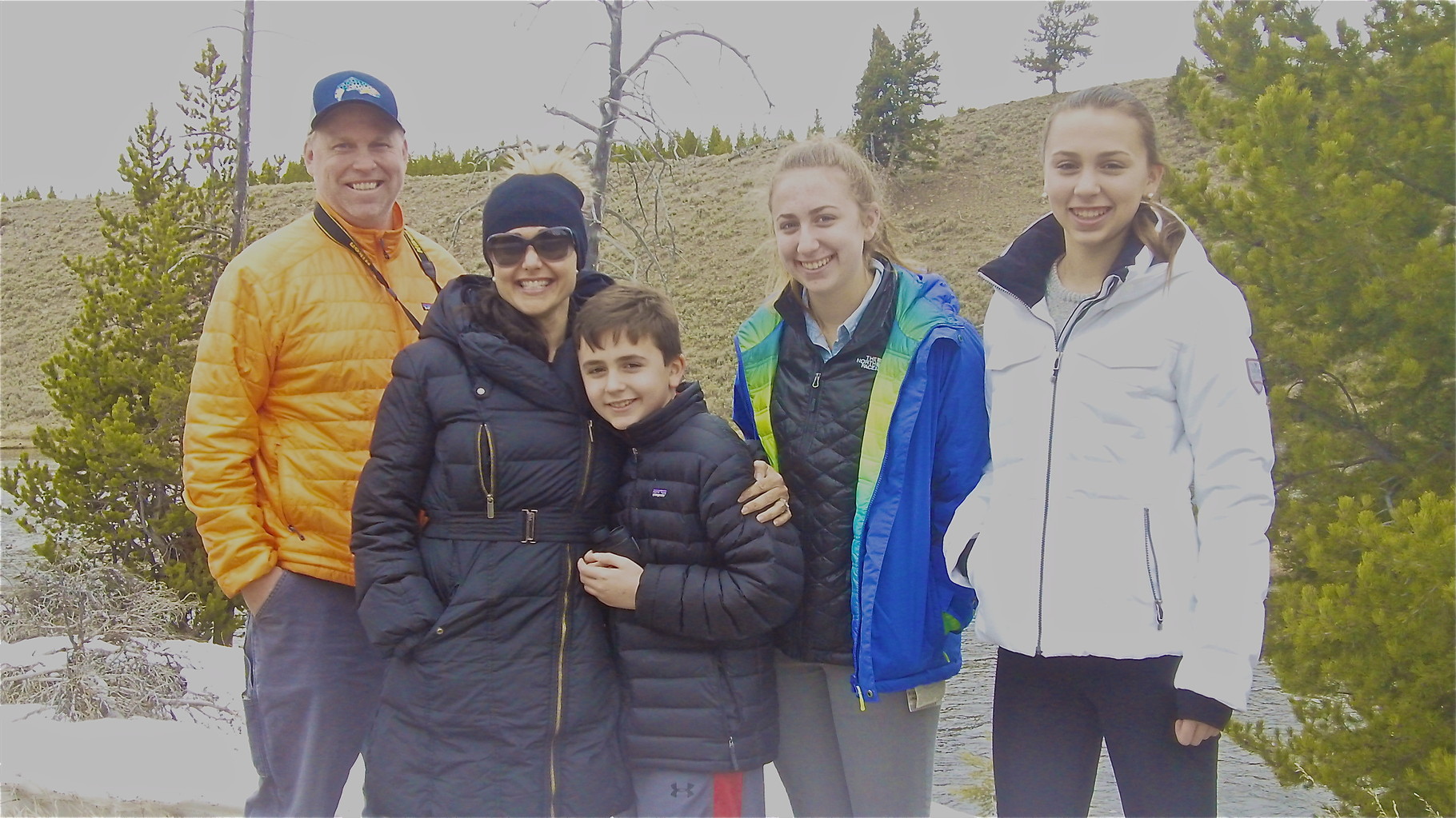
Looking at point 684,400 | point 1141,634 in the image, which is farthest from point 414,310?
point 1141,634

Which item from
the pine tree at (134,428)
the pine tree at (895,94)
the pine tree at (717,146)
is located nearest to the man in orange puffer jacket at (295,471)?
the pine tree at (134,428)

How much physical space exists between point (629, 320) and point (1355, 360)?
193 inches

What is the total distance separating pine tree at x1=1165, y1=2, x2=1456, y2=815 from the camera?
4.72 meters

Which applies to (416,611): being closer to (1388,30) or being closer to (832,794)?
(832,794)

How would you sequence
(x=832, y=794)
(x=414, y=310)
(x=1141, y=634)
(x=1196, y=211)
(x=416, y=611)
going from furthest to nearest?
(x=1196, y=211)
(x=414, y=310)
(x=832, y=794)
(x=416, y=611)
(x=1141, y=634)

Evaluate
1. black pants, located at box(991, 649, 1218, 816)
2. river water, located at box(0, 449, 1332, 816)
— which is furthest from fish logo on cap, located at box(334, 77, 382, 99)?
Result: river water, located at box(0, 449, 1332, 816)

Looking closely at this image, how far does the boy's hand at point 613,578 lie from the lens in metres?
Result: 2.33

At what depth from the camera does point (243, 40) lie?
8.05 m

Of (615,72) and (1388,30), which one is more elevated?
(1388,30)

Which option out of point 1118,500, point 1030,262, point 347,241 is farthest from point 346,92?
point 1118,500

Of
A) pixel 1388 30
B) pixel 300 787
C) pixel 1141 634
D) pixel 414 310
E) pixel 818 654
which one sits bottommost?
pixel 300 787

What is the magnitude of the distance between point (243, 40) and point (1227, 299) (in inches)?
318

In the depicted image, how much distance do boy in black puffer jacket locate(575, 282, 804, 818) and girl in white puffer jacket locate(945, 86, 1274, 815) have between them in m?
0.48

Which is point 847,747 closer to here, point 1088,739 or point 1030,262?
point 1088,739
